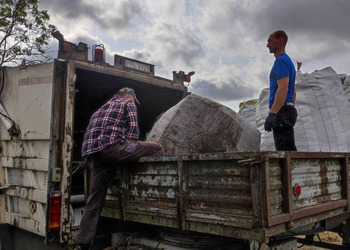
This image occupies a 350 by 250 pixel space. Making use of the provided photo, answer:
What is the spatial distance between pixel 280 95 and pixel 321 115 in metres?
1.09

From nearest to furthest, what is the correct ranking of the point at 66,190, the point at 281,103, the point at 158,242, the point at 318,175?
1. the point at 318,175
2. the point at 158,242
3. the point at 281,103
4. the point at 66,190

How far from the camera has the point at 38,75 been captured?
3.39 meters

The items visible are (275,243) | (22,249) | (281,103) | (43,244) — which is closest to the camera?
(275,243)

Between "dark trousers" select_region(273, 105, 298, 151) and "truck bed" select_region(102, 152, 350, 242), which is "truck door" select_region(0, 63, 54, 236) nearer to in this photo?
"truck bed" select_region(102, 152, 350, 242)

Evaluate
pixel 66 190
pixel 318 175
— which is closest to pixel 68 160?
pixel 66 190

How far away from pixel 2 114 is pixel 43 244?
4.74 ft

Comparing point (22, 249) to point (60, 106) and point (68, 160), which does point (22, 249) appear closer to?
point (68, 160)

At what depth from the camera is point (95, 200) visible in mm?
2787

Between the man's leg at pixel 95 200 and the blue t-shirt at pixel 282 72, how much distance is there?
161 centimetres

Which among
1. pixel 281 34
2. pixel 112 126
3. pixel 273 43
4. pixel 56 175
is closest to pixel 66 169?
pixel 56 175

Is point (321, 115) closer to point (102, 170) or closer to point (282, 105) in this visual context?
point (282, 105)

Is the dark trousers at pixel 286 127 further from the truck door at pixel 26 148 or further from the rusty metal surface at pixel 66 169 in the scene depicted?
the truck door at pixel 26 148

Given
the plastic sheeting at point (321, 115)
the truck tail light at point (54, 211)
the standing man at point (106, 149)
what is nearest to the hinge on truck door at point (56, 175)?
the truck tail light at point (54, 211)

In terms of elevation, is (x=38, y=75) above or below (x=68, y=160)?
above
